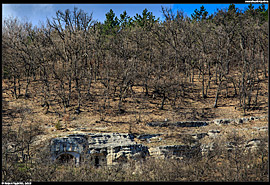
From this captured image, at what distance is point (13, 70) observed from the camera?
116 ft

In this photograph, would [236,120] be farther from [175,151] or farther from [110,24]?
[110,24]

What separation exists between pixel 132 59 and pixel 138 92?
4.38 m

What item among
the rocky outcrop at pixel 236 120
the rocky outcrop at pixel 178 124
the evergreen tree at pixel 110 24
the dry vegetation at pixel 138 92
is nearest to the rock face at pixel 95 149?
the dry vegetation at pixel 138 92

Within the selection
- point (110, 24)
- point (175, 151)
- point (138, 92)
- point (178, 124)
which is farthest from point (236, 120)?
point (110, 24)

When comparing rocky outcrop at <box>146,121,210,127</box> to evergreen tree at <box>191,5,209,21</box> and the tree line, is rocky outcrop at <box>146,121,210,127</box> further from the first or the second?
evergreen tree at <box>191,5,209,21</box>

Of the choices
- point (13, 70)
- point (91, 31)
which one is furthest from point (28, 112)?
point (91, 31)

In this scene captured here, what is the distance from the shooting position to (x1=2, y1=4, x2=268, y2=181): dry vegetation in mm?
21047

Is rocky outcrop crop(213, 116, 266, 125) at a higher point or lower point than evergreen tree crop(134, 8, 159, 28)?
lower

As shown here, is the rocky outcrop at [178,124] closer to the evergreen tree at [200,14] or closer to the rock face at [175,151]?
the rock face at [175,151]

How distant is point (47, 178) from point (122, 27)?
31.2 m

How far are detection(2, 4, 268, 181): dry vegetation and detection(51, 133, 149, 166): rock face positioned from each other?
148cm

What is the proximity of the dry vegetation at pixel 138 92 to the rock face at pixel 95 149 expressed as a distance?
1.48 metres

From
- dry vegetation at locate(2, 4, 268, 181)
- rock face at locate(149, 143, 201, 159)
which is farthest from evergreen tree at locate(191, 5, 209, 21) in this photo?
rock face at locate(149, 143, 201, 159)

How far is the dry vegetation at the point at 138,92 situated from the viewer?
2105cm
